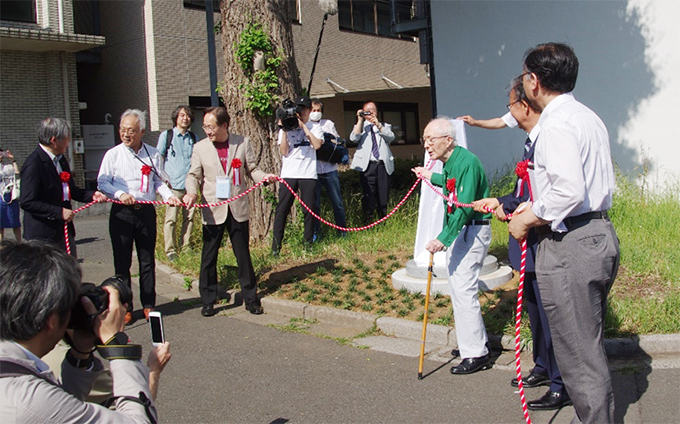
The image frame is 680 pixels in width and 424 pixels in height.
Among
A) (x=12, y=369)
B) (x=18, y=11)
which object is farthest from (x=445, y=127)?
(x=18, y=11)

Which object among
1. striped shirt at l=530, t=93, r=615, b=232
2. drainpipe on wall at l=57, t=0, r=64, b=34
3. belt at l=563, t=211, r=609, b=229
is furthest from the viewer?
drainpipe on wall at l=57, t=0, r=64, b=34

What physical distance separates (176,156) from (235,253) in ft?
10.0

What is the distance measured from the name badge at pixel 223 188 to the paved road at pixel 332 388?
1.43 metres

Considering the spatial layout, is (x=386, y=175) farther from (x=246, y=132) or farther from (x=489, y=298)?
(x=489, y=298)

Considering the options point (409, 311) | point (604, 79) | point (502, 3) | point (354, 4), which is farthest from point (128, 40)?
point (409, 311)

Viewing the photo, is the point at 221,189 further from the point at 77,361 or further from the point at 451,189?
the point at 77,361

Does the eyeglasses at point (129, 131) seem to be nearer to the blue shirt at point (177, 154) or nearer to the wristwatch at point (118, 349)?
the blue shirt at point (177, 154)

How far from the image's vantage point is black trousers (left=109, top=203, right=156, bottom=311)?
6664mm

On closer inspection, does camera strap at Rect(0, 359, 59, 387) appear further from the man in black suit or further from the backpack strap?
the backpack strap

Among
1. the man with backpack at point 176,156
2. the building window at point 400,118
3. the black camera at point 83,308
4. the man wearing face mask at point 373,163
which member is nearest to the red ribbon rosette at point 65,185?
the man with backpack at point 176,156

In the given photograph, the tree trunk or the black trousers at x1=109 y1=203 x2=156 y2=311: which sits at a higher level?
the tree trunk

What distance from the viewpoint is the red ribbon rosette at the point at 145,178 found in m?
6.72

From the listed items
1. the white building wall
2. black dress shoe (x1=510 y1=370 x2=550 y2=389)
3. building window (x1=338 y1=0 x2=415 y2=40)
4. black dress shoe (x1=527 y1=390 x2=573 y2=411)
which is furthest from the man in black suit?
building window (x1=338 y1=0 x2=415 y2=40)

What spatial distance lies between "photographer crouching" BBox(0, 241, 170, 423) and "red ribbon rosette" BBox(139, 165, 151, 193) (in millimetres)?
4569
